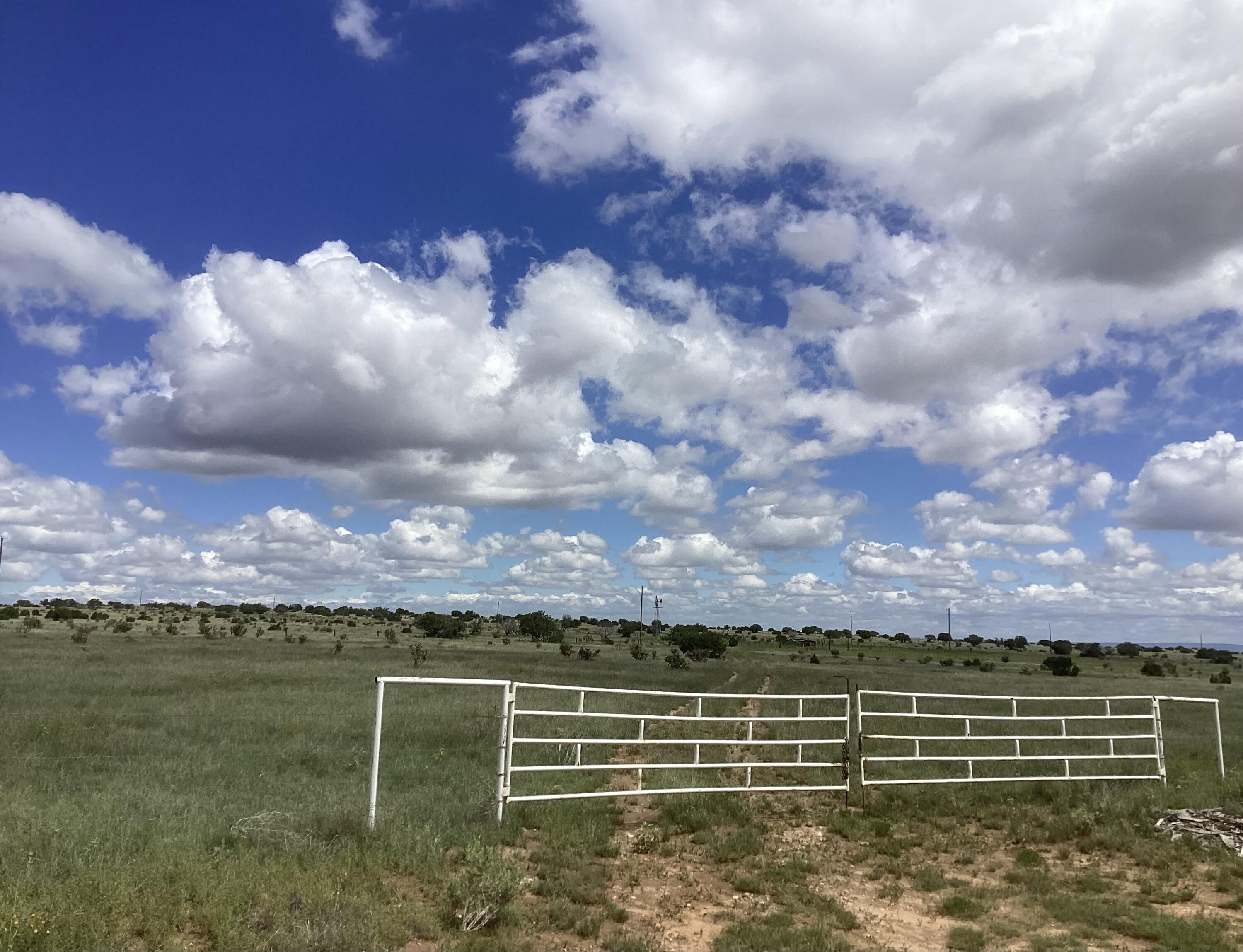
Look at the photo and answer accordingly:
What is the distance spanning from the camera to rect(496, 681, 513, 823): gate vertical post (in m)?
9.31

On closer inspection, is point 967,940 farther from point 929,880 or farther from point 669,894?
point 669,894

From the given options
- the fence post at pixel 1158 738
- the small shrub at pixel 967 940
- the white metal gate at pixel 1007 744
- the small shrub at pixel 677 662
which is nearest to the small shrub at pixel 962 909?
A: the small shrub at pixel 967 940

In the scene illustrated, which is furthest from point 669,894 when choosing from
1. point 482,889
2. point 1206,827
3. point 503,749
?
point 1206,827

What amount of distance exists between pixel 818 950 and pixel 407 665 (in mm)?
39037

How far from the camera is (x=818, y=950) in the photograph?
6.45m

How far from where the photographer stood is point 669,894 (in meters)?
7.90

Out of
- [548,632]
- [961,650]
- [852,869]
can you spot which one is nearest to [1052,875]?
[852,869]

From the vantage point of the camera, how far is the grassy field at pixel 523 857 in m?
6.45

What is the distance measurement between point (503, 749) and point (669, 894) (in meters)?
2.56

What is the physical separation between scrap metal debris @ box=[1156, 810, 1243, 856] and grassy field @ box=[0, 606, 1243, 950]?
24 centimetres

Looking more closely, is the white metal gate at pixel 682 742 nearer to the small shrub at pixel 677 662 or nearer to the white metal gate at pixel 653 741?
the white metal gate at pixel 653 741

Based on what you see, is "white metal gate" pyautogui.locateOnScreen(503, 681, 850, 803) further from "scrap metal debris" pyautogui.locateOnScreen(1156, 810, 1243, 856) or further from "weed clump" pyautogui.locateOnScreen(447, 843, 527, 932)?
"scrap metal debris" pyautogui.locateOnScreen(1156, 810, 1243, 856)

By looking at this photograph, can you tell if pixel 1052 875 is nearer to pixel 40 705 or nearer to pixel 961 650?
pixel 40 705

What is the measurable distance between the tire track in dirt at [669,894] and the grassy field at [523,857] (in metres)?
0.03
